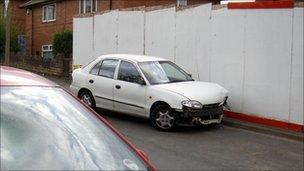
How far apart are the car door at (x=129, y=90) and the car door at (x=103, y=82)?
7.7 inches

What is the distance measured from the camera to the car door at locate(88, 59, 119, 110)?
12656 mm

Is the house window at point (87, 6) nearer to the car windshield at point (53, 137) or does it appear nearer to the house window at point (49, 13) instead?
the house window at point (49, 13)

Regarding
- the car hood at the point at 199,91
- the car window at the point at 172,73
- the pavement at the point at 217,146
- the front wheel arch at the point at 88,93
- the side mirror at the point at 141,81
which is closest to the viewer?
the pavement at the point at 217,146

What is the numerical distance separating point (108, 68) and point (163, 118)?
7.07 feet

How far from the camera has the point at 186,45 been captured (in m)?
14.9

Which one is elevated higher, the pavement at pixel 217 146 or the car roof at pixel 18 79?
the car roof at pixel 18 79

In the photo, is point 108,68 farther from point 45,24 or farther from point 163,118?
point 45,24

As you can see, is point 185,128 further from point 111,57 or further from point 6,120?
point 6,120

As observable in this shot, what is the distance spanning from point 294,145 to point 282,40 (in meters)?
2.60

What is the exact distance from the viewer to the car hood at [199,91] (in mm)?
11250

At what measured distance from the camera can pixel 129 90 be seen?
477 inches

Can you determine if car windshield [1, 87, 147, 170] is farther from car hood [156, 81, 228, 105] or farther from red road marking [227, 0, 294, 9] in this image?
red road marking [227, 0, 294, 9]

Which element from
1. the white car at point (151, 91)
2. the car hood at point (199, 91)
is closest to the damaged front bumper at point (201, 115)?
the white car at point (151, 91)

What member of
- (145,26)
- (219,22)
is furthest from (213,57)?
(145,26)
